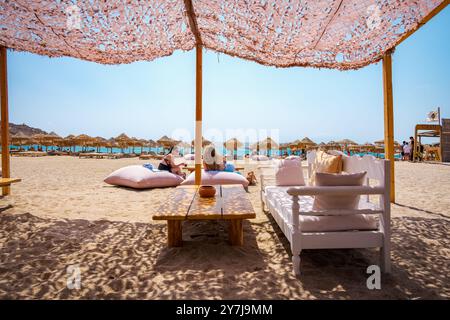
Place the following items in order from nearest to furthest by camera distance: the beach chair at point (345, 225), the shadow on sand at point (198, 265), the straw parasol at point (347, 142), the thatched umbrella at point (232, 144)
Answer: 1. the shadow on sand at point (198, 265)
2. the beach chair at point (345, 225)
3. the thatched umbrella at point (232, 144)
4. the straw parasol at point (347, 142)

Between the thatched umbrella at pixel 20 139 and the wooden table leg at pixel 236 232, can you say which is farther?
the thatched umbrella at pixel 20 139

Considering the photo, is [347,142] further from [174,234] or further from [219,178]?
[174,234]

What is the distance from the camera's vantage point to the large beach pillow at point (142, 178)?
600cm

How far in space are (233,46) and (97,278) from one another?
3.90 meters

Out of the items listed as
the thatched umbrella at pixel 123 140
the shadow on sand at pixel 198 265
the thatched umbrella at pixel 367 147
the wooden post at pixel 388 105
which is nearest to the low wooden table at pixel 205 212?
the shadow on sand at pixel 198 265

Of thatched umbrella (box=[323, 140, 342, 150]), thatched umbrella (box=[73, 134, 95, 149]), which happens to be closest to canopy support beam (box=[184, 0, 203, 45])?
thatched umbrella (box=[323, 140, 342, 150])

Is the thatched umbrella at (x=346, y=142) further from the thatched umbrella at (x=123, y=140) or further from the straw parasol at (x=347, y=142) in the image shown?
the thatched umbrella at (x=123, y=140)

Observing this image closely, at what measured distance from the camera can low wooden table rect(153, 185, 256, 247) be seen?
236cm

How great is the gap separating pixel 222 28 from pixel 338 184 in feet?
9.49

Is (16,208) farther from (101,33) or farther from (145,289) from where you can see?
(145,289)

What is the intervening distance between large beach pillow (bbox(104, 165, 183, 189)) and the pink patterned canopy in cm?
267

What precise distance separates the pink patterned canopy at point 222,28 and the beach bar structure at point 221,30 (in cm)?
1

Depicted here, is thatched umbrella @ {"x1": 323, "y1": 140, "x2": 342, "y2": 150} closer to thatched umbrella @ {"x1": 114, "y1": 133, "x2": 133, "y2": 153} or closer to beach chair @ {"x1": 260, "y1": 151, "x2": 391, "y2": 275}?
thatched umbrella @ {"x1": 114, "y1": 133, "x2": 133, "y2": 153}
